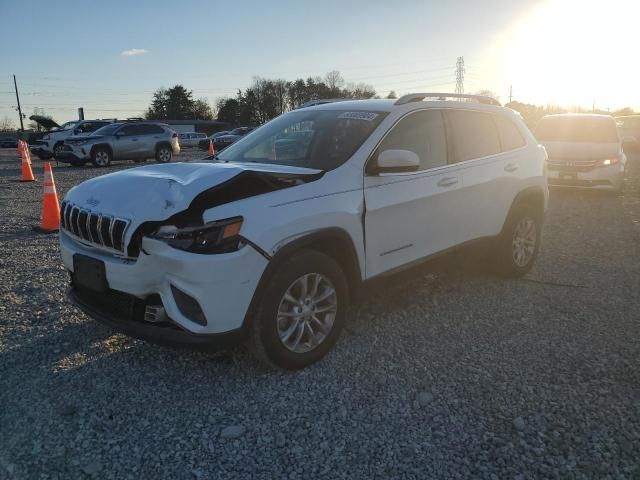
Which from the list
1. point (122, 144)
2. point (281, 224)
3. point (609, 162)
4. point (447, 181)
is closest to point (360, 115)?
point (447, 181)

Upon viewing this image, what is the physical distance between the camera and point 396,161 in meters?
3.52

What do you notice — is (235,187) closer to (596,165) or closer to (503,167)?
(503,167)

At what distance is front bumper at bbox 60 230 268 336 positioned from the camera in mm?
2771

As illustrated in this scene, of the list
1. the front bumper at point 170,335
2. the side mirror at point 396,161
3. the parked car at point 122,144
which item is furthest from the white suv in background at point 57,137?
the side mirror at point 396,161

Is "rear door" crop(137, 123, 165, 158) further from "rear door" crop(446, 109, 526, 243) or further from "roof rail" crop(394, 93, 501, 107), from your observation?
"rear door" crop(446, 109, 526, 243)

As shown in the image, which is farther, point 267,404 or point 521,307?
point 521,307

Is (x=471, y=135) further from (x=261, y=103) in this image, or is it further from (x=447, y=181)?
(x=261, y=103)

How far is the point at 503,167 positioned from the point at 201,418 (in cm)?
360

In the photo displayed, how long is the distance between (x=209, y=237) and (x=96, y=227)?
2.61 ft

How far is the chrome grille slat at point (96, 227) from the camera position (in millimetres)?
2953

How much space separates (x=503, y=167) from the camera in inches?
193

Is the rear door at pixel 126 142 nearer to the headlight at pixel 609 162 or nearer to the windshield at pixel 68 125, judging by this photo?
the windshield at pixel 68 125

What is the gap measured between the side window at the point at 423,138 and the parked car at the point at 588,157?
698 centimetres

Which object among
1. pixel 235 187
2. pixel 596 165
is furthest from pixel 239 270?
pixel 596 165
